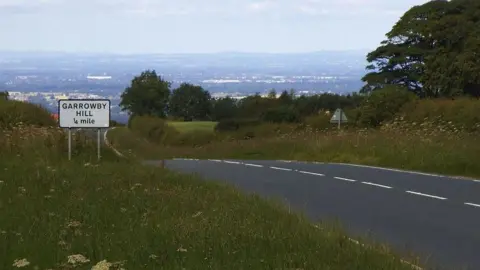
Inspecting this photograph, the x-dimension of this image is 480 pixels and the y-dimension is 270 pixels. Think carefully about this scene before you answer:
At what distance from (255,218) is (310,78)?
555 feet

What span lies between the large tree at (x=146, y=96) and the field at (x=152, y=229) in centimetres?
12125

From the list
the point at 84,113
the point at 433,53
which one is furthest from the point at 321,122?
the point at 84,113

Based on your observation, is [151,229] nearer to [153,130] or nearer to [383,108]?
[383,108]

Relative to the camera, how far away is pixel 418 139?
85.6 ft

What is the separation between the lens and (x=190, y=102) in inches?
5325

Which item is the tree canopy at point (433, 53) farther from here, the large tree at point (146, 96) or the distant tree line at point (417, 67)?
the large tree at point (146, 96)

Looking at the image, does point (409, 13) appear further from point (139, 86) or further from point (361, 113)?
point (139, 86)

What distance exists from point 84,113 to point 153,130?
2645 inches

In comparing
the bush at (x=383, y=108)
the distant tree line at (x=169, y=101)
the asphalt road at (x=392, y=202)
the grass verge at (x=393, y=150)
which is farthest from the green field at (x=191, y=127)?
the asphalt road at (x=392, y=202)

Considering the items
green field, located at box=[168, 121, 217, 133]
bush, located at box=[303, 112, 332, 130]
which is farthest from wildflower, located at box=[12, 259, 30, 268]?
green field, located at box=[168, 121, 217, 133]

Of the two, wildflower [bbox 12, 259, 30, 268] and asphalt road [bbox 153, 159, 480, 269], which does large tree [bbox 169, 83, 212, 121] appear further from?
wildflower [bbox 12, 259, 30, 268]

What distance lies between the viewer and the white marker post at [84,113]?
16.5m

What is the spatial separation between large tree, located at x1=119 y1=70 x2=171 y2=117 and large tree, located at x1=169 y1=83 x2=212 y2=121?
6.69 ft

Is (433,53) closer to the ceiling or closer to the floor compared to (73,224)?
closer to the ceiling
